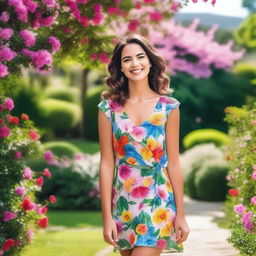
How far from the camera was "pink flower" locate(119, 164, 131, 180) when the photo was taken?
4383 millimetres

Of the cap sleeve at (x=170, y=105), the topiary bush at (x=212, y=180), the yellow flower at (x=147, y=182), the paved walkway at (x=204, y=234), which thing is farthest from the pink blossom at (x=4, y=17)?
the topiary bush at (x=212, y=180)

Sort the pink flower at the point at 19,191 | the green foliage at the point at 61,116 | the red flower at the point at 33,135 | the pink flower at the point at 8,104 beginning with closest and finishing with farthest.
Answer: the pink flower at the point at 19,191 < the pink flower at the point at 8,104 < the red flower at the point at 33,135 < the green foliage at the point at 61,116

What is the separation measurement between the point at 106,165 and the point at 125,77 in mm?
613

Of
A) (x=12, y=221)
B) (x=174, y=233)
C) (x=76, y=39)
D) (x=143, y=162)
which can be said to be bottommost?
(x=12, y=221)

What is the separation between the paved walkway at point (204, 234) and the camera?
789 centimetres

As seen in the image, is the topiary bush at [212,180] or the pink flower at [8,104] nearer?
the pink flower at [8,104]

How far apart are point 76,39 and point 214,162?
6.81m

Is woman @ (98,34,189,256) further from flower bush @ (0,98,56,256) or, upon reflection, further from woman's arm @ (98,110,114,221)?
flower bush @ (0,98,56,256)

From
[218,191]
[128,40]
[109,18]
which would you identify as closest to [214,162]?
[218,191]

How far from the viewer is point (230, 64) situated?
25.7 metres

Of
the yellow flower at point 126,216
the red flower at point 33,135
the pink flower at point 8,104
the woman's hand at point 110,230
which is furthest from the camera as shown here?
the red flower at point 33,135

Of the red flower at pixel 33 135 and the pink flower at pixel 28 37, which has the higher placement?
the pink flower at pixel 28 37

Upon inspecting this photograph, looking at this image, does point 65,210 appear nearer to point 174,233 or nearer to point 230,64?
point 174,233

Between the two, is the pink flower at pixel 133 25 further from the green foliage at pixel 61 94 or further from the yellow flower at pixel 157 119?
the green foliage at pixel 61 94
